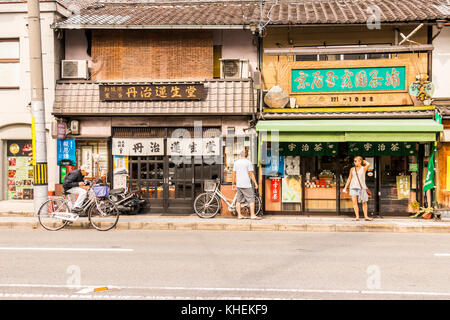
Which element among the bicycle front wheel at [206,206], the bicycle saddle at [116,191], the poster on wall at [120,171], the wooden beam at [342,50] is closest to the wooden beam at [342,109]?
the wooden beam at [342,50]

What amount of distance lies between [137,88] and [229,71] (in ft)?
10.1

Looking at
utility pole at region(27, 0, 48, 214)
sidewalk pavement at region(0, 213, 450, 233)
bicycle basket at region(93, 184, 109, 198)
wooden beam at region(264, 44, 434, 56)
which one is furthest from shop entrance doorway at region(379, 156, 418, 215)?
utility pole at region(27, 0, 48, 214)

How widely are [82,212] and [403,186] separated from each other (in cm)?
988

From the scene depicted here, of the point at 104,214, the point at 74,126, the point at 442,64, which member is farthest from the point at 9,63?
the point at 442,64

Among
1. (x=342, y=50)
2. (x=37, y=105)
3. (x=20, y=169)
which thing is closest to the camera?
(x=37, y=105)

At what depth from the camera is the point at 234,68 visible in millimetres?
15055

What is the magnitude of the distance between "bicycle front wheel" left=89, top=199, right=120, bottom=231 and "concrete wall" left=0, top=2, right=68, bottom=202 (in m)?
3.71

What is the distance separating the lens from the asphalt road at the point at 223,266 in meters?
6.28

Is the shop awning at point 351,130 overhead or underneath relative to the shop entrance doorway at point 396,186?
Result: overhead

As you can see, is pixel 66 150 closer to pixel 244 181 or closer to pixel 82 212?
pixel 82 212

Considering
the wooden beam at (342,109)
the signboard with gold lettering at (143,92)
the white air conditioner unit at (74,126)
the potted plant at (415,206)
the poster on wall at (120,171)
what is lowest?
the potted plant at (415,206)

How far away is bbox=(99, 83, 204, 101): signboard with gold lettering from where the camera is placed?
1500 centimetres

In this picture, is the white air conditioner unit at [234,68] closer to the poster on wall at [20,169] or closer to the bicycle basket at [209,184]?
the bicycle basket at [209,184]

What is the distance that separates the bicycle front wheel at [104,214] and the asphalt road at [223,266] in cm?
88
